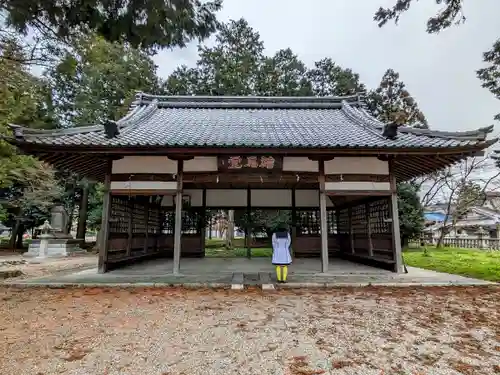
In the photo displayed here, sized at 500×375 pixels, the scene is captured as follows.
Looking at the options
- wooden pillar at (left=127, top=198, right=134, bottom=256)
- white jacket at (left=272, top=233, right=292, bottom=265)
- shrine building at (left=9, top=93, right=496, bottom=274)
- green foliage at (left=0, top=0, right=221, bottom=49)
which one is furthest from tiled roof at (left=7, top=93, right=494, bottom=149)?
green foliage at (left=0, top=0, right=221, bottom=49)

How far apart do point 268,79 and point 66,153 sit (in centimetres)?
2156

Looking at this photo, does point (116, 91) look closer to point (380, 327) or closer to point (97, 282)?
point (97, 282)

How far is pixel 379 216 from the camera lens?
949cm

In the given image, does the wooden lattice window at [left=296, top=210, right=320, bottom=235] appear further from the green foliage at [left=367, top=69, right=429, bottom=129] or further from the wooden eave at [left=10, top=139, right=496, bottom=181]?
the green foliage at [left=367, top=69, right=429, bottom=129]

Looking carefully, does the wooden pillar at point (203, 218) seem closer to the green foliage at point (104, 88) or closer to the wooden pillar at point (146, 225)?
the wooden pillar at point (146, 225)

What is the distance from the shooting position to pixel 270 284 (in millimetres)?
6605

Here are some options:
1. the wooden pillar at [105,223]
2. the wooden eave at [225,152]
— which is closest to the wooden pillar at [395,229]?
the wooden eave at [225,152]

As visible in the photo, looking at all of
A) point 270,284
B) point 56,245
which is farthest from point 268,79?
point 270,284

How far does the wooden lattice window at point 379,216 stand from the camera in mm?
8953

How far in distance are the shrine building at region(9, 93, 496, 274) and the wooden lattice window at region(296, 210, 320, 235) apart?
1.38 meters

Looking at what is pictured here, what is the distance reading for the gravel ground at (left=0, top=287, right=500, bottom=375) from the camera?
2.88m

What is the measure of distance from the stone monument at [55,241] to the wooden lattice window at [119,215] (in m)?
10.3

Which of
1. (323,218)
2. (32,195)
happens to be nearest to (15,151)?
(32,195)

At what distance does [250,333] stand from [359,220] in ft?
27.3
